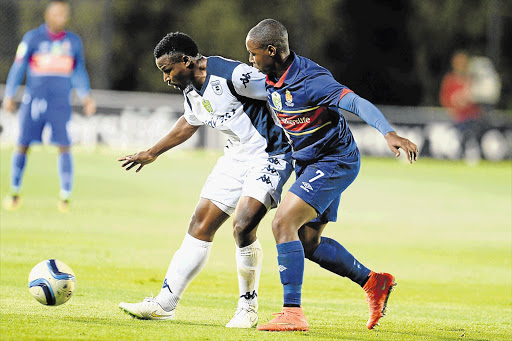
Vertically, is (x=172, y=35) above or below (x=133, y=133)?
below

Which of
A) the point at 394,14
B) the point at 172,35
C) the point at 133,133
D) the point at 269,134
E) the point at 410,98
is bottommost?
the point at 269,134

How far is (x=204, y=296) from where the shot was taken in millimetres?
7891

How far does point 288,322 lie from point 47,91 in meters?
8.86

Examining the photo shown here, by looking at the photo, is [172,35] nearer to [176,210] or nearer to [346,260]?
[346,260]

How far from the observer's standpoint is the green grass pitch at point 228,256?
6.27m

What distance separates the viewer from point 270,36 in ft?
20.0

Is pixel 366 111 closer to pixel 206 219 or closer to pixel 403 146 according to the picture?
pixel 403 146

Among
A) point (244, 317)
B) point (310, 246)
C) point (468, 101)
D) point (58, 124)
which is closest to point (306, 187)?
point (310, 246)

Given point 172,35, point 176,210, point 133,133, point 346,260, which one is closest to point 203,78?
point 172,35

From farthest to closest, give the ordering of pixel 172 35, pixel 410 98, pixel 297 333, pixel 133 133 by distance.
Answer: pixel 410 98 → pixel 133 133 → pixel 172 35 → pixel 297 333

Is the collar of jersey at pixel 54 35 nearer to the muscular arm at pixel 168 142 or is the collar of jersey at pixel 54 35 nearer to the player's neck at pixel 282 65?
the muscular arm at pixel 168 142

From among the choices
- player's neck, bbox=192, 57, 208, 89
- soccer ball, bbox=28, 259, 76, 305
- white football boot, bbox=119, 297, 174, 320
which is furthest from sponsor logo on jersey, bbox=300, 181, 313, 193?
soccer ball, bbox=28, 259, 76, 305

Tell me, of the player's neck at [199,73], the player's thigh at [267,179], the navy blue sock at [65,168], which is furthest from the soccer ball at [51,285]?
the navy blue sock at [65,168]

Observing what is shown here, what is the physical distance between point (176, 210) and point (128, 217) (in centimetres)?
149
